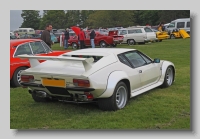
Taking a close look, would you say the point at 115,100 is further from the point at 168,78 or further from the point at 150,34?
the point at 150,34

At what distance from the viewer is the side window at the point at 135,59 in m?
5.97

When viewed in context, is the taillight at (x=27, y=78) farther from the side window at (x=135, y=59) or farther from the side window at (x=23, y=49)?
the side window at (x=23, y=49)

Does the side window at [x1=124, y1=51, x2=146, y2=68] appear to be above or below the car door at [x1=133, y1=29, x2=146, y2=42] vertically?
below

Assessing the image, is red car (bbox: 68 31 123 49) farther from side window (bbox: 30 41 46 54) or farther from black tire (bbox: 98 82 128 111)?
black tire (bbox: 98 82 128 111)

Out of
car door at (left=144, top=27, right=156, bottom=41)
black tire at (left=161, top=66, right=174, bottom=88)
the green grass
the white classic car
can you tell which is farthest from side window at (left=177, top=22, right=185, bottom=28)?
the white classic car

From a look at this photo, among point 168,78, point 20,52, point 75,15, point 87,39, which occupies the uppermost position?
point 75,15

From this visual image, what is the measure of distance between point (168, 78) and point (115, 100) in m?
2.58

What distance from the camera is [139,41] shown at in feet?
73.2

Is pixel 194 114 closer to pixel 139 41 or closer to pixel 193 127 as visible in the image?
pixel 193 127

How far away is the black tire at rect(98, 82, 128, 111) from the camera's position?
5109 millimetres

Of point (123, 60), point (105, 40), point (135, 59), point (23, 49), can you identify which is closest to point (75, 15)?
point (23, 49)

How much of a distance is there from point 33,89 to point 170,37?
22.1 meters

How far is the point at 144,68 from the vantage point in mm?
6145

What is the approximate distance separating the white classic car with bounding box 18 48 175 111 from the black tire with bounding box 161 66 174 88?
1.05m
